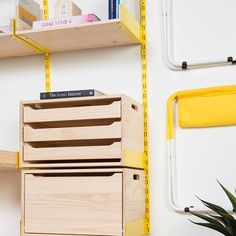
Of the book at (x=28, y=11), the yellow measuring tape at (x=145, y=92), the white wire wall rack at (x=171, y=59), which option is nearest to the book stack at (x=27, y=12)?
the book at (x=28, y=11)

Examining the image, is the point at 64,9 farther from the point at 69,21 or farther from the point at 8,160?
the point at 8,160

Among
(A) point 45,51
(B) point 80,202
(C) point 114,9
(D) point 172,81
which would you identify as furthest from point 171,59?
(B) point 80,202

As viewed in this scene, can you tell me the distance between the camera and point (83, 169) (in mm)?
1829

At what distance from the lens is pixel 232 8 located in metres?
1.99

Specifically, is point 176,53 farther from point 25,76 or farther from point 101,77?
point 25,76

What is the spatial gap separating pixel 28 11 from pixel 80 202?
898 mm

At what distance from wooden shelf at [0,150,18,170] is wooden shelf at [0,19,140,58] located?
50cm

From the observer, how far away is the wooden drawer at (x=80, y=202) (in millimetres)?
1755

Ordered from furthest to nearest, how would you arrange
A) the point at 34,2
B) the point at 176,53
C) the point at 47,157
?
1. the point at 34,2
2. the point at 176,53
3. the point at 47,157

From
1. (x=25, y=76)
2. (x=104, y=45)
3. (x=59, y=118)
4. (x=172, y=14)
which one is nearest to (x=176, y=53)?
(x=172, y=14)

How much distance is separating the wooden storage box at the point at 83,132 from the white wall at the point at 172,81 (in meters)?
0.13

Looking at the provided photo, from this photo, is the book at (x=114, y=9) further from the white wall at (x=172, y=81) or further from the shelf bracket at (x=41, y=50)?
the shelf bracket at (x=41, y=50)

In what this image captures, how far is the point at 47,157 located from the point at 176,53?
2.31ft

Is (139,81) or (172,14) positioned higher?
(172,14)
